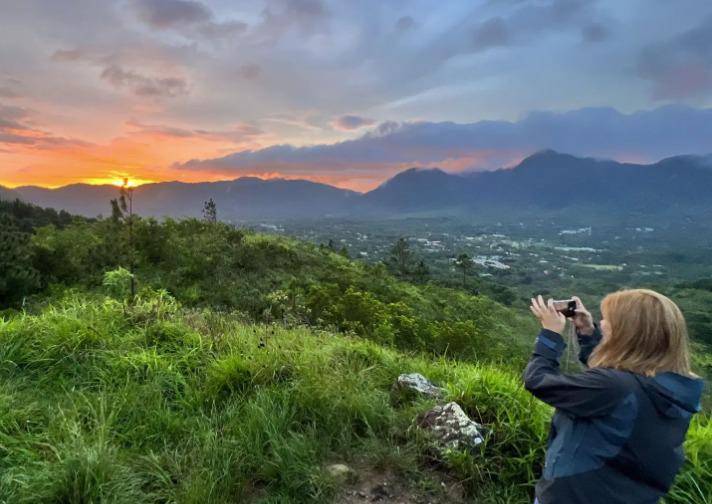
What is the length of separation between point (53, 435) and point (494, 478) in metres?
3.05

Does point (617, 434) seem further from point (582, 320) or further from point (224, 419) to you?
point (224, 419)

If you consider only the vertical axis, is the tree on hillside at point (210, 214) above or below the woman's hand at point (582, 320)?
above

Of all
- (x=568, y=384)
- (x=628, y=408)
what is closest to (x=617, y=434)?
(x=628, y=408)

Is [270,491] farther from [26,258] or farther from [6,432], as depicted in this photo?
[26,258]

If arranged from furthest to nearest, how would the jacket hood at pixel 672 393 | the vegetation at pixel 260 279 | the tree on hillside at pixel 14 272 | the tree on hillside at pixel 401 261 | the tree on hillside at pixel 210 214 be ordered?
the tree on hillside at pixel 401 261, the tree on hillside at pixel 210 214, the vegetation at pixel 260 279, the tree on hillside at pixel 14 272, the jacket hood at pixel 672 393

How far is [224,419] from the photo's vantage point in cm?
338

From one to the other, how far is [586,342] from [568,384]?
0.66 meters

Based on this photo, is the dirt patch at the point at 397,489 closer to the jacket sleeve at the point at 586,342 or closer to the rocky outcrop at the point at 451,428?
the rocky outcrop at the point at 451,428

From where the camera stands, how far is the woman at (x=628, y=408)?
6.22 ft

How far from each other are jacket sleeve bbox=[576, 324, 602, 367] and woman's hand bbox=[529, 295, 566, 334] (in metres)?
0.33

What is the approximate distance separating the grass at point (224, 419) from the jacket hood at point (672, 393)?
1.29 meters

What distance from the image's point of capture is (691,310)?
171ft

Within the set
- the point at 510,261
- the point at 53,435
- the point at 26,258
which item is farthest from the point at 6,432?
the point at 510,261

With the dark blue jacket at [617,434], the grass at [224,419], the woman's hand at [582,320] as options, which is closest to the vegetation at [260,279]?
the grass at [224,419]
